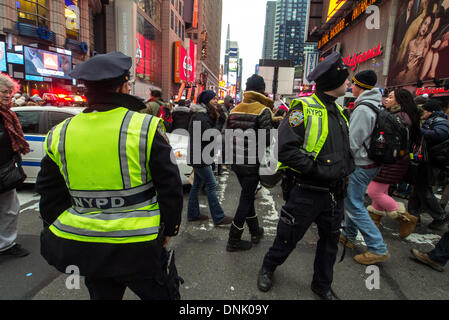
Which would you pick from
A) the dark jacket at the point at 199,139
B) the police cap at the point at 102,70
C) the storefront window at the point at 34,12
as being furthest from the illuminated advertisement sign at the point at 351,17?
the storefront window at the point at 34,12

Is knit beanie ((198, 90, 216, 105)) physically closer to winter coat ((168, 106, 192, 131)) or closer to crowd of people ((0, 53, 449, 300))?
crowd of people ((0, 53, 449, 300))

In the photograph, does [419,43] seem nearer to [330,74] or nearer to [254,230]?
[330,74]

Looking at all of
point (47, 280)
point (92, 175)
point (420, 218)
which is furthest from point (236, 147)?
point (420, 218)

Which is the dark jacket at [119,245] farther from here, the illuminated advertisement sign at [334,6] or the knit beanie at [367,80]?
the illuminated advertisement sign at [334,6]

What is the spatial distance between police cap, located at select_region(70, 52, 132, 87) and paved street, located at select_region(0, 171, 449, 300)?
2.02 m

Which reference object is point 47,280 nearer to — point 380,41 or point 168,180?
point 168,180

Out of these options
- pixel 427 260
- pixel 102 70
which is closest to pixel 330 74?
pixel 102 70

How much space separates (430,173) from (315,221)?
2867mm

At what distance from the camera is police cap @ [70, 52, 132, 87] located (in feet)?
4.29

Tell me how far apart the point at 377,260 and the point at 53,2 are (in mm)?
31130

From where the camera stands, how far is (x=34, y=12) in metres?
22.6

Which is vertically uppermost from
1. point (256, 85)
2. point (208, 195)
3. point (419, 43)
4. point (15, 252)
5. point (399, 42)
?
point (399, 42)

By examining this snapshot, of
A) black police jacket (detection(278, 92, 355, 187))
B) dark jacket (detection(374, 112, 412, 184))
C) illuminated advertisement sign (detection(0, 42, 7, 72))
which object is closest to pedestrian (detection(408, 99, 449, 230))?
dark jacket (detection(374, 112, 412, 184))

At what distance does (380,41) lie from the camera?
1386 cm
